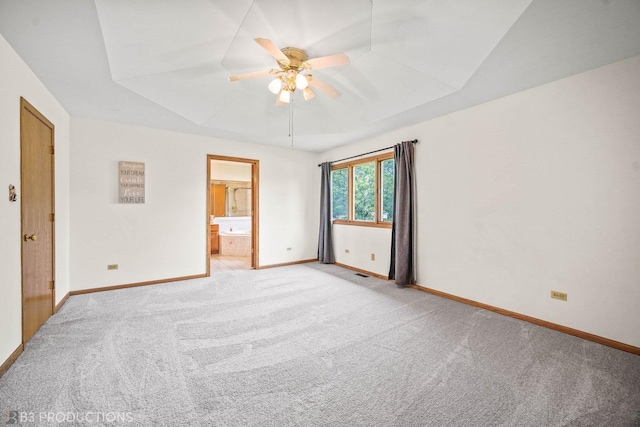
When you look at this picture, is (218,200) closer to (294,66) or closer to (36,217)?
(36,217)

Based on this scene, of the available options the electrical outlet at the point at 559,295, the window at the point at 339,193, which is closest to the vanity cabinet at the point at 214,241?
the window at the point at 339,193

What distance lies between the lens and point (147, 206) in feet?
13.7

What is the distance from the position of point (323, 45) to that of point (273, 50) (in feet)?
1.76

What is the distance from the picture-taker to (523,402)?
167 centimetres

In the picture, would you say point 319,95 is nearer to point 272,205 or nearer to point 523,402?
point 272,205

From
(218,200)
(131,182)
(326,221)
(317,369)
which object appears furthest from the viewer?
(218,200)

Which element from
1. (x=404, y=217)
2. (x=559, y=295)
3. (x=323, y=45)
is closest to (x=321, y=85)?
(x=323, y=45)

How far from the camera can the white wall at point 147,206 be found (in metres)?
3.73

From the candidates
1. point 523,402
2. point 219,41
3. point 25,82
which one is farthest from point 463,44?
point 25,82

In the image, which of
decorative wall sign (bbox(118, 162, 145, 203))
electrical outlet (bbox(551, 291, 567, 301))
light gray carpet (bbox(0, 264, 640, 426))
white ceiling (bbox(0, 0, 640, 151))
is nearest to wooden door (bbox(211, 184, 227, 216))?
decorative wall sign (bbox(118, 162, 145, 203))

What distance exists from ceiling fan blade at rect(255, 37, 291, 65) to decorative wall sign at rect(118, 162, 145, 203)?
3.10 m

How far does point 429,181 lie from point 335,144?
209 centimetres

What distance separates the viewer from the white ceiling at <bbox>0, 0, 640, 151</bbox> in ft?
6.07

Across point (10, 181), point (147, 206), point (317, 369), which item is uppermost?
point (10, 181)
